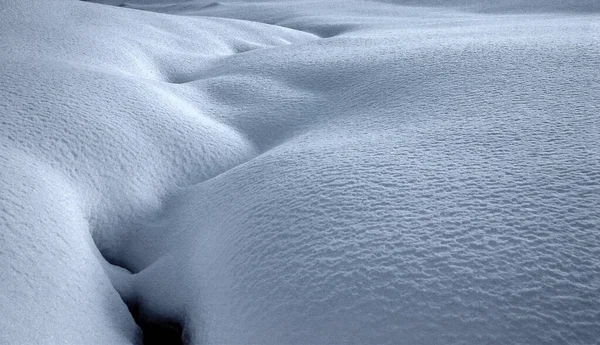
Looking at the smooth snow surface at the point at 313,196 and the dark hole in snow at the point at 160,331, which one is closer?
the smooth snow surface at the point at 313,196

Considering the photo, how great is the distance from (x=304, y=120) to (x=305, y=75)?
15 centimetres

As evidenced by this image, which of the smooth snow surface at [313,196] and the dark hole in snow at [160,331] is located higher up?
the smooth snow surface at [313,196]

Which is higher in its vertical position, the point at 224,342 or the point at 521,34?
the point at 521,34

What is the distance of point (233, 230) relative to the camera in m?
0.40

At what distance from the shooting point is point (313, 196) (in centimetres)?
39

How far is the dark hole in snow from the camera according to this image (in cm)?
38

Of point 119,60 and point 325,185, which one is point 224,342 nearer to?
point 325,185

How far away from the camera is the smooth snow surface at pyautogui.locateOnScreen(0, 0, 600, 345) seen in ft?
0.92

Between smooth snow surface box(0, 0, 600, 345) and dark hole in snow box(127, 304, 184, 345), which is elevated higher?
smooth snow surface box(0, 0, 600, 345)

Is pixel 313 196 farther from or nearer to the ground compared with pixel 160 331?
farther from the ground

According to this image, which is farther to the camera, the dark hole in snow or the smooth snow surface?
the dark hole in snow

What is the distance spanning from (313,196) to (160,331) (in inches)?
6.9

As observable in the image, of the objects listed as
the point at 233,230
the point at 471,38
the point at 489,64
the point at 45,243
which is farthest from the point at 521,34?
the point at 45,243

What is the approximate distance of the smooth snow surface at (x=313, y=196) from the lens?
0.92 ft
